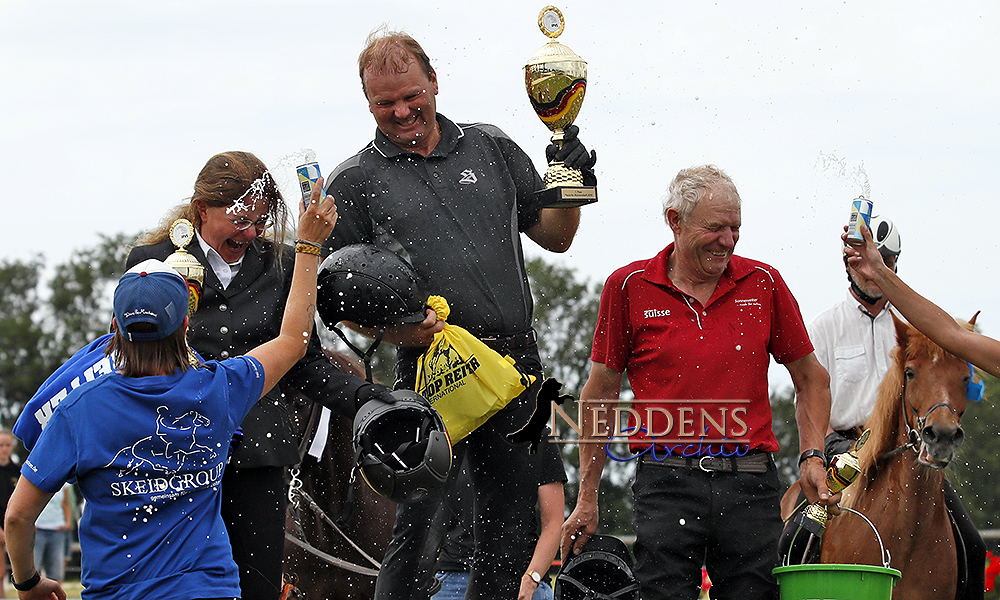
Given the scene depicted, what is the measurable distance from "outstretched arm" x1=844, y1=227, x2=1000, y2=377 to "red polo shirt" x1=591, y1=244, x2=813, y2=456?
377 millimetres

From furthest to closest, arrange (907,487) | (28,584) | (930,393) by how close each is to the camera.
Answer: (907,487), (930,393), (28,584)

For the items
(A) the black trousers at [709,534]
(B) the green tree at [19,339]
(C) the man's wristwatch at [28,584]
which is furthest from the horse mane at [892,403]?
(B) the green tree at [19,339]

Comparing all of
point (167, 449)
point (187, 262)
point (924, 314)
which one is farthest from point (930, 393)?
point (167, 449)

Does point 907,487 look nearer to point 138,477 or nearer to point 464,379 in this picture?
point 464,379

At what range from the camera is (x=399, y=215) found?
4777mm

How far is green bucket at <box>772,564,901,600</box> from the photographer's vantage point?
15.1 ft

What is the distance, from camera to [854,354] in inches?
271

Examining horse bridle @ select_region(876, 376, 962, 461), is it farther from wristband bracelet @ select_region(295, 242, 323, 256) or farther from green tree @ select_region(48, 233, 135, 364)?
green tree @ select_region(48, 233, 135, 364)

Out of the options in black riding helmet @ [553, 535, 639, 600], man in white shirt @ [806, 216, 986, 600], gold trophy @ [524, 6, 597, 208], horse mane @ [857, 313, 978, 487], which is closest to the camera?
gold trophy @ [524, 6, 597, 208]

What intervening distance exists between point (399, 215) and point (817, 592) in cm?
226

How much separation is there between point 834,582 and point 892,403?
4.76 feet

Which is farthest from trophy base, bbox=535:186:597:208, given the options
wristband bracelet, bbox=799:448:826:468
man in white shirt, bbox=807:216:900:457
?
man in white shirt, bbox=807:216:900:457

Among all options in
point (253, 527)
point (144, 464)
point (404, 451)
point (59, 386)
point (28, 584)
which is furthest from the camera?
point (404, 451)

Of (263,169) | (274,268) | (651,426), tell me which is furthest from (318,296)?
Result: (651,426)
